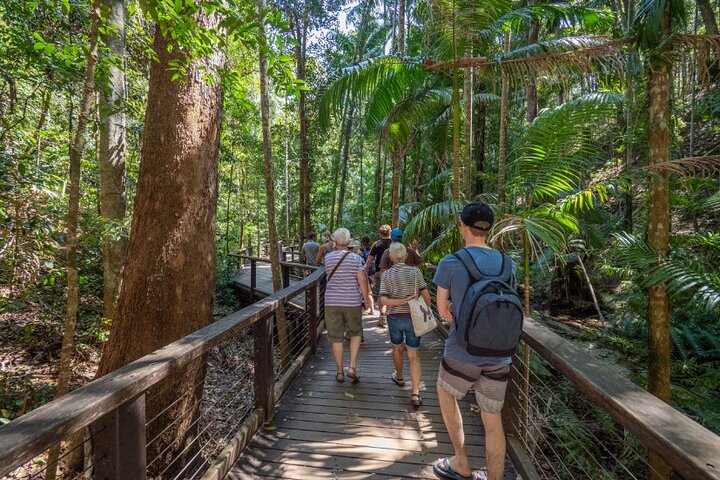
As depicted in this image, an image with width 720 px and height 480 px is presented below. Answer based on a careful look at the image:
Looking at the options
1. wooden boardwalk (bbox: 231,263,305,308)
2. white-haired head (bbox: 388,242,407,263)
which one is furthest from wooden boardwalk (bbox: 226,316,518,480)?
wooden boardwalk (bbox: 231,263,305,308)

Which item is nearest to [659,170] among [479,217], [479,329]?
[479,217]

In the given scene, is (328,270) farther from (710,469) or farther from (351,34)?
(351,34)

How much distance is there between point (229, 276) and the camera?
1491 cm

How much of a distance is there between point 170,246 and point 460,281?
2249mm

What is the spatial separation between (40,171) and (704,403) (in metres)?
7.87

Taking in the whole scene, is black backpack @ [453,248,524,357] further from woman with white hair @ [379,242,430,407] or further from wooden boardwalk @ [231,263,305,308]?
wooden boardwalk @ [231,263,305,308]

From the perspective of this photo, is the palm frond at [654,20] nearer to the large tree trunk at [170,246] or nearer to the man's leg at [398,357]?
the man's leg at [398,357]

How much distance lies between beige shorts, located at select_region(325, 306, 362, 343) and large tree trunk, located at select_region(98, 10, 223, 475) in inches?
51.1

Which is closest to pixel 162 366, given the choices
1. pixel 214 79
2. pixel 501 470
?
pixel 501 470

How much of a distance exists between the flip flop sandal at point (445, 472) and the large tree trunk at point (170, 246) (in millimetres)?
1881

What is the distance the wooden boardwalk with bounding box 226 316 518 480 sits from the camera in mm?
2695

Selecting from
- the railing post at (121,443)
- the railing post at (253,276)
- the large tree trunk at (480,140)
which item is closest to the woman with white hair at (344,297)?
the railing post at (121,443)

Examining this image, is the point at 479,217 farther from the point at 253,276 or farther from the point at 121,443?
the point at 253,276

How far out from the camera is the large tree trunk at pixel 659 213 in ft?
11.1
